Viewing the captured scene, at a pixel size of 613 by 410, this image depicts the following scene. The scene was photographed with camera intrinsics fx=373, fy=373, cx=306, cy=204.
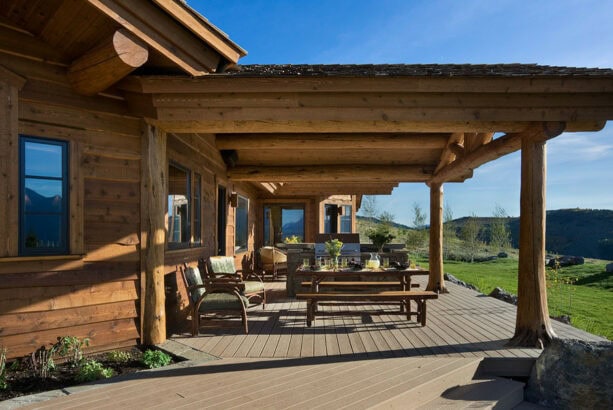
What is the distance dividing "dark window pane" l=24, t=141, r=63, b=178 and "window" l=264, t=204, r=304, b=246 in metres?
11.1

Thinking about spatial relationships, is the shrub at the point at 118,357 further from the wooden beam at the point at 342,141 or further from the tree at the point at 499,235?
the tree at the point at 499,235

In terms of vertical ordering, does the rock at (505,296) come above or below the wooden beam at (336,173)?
below

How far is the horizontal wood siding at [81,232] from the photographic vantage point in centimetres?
361

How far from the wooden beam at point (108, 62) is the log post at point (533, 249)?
443cm

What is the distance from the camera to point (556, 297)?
1089cm

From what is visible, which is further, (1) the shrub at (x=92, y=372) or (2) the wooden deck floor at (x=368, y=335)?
(2) the wooden deck floor at (x=368, y=335)

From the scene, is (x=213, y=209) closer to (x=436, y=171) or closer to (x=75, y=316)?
(x=75, y=316)

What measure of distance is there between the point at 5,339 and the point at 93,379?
0.97m

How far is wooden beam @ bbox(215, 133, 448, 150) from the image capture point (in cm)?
637

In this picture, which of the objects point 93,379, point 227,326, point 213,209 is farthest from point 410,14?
point 93,379

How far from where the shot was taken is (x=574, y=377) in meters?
3.51

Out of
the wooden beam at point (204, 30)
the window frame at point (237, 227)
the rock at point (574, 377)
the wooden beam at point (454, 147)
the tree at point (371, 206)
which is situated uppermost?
the wooden beam at point (204, 30)

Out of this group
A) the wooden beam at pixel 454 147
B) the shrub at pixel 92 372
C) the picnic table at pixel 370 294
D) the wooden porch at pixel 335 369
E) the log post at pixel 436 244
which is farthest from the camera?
the log post at pixel 436 244

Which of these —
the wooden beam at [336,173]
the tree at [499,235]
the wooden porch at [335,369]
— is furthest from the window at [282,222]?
the tree at [499,235]
